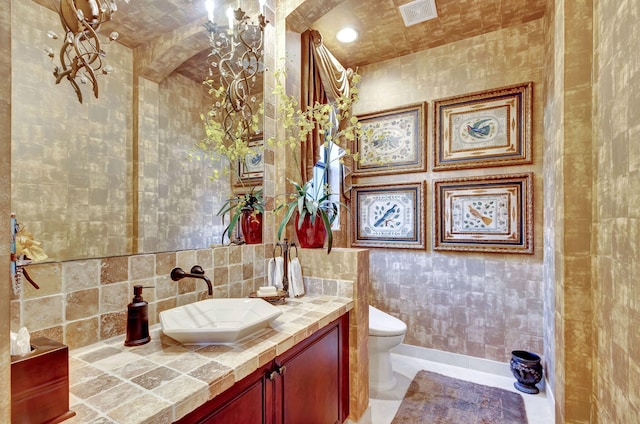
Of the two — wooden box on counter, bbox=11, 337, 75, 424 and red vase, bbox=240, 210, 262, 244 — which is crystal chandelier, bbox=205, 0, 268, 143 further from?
wooden box on counter, bbox=11, 337, 75, 424

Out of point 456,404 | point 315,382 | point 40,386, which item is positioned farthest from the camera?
point 456,404

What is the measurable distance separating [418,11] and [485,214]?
65.0 inches

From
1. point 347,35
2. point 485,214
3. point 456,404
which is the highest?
point 347,35

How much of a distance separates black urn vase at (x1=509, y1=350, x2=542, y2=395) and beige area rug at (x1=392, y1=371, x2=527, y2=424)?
96 millimetres

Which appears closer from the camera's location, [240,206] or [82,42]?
[82,42]

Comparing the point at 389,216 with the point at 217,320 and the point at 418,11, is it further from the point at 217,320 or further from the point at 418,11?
the point at 217,320

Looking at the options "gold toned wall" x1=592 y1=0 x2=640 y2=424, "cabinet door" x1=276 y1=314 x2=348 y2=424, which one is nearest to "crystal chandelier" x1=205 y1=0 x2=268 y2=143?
"cabinet door" x1=276 y1=314 x2=348 y2=424

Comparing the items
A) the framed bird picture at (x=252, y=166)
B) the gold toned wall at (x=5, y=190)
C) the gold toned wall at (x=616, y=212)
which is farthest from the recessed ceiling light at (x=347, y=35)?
the gold toned wall at (x=5, y=190)

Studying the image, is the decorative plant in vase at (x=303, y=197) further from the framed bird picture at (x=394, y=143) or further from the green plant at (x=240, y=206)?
the framed bird picture at (x=394, y=143)

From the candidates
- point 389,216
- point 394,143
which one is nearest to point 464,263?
point 389,216

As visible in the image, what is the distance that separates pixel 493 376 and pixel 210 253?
238 centimetres

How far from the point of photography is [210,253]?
4.92ft

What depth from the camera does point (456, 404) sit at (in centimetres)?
204

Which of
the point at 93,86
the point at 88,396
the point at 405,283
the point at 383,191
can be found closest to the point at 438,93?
the point at 383,191
